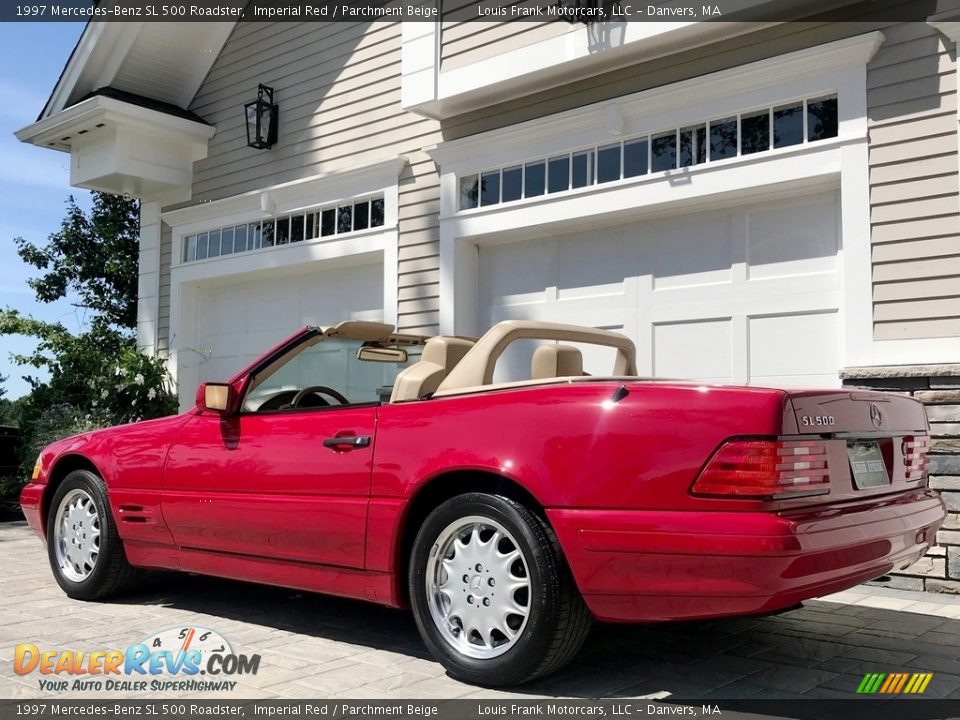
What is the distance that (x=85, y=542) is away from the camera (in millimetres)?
4949

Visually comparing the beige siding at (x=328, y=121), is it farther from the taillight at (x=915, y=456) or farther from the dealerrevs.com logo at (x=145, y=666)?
the taillight at (x=915, y=456)

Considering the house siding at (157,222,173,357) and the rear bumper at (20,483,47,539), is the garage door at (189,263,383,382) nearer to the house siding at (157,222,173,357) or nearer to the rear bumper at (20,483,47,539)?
the house siding at (157,222,173,357)

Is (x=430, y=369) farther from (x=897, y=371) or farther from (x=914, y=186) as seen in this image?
(x=914, y=186)

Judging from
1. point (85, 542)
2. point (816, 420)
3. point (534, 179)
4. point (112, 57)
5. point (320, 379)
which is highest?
point (112, 57)

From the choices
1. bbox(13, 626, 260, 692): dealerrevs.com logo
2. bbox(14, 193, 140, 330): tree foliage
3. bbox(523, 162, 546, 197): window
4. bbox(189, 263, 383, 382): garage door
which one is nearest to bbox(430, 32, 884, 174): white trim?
bbox(523, 162, 546, 197): window

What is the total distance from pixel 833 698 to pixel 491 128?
18.7 feet

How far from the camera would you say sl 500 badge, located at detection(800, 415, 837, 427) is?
2930mm

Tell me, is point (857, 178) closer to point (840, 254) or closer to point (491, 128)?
point (840, 254)

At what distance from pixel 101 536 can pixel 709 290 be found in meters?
4.37

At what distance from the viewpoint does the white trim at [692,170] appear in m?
5.83

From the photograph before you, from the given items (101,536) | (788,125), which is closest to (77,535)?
(101,536)

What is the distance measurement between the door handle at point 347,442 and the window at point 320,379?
1.54 ft

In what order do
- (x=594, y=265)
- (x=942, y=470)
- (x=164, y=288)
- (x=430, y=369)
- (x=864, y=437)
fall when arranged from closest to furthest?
1. (x=864, y=437)
2. (x=430, y=369)
3. (x=942, y=470)
4. (x=594, y=265)
5. (x=164, y=288)

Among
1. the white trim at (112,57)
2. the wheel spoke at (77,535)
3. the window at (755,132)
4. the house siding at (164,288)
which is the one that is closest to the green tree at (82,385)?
the house siding at (164,288)
